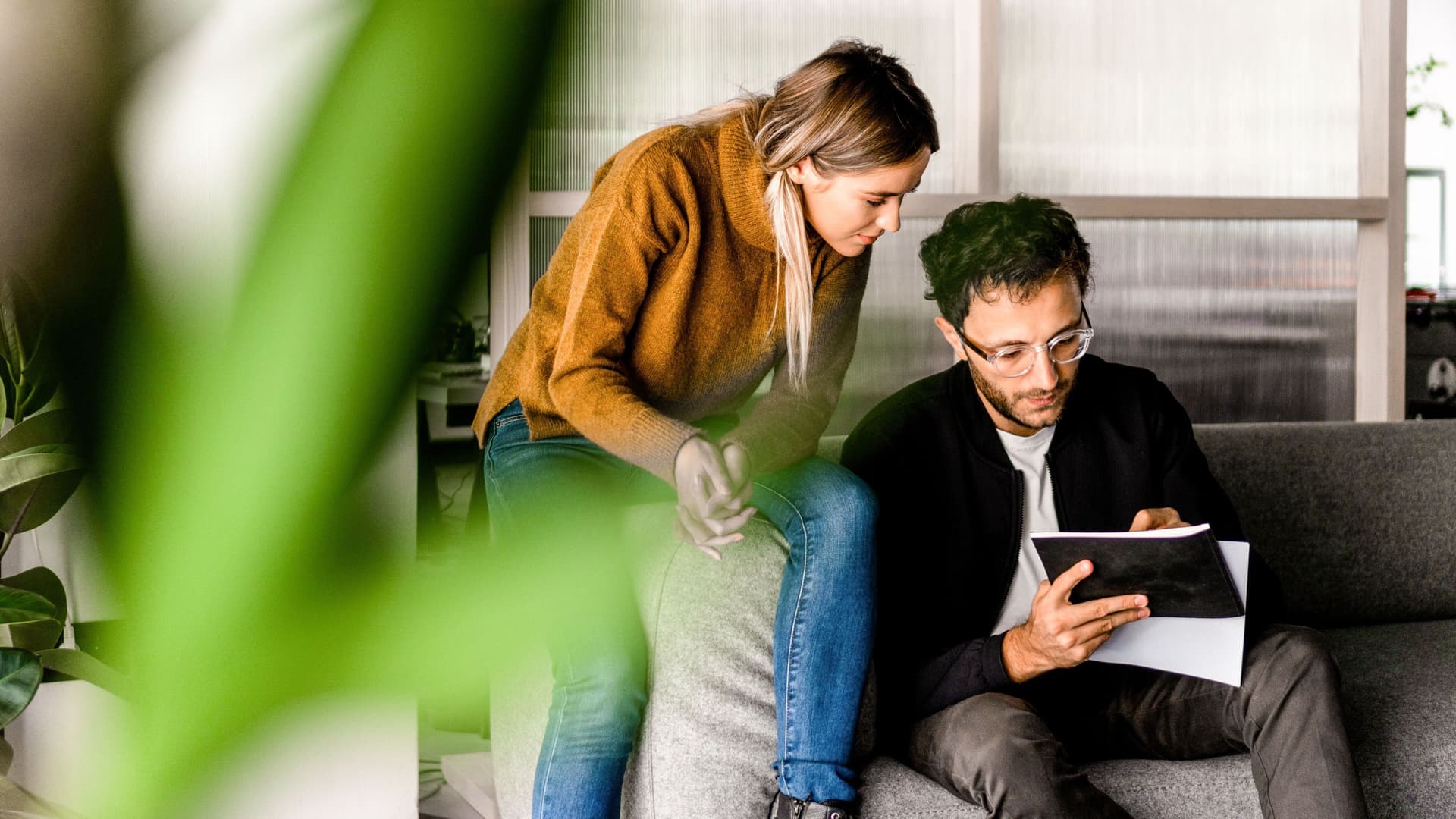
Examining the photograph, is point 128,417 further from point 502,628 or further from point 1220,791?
point 1220,791

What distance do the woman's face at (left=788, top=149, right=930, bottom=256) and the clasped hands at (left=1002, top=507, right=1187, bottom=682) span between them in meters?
0.46

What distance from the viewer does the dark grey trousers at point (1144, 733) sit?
4.21 feet

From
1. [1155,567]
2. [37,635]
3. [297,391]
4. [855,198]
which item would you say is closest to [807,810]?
[1155,567]

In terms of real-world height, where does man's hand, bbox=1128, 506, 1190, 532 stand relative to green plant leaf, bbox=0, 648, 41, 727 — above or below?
above

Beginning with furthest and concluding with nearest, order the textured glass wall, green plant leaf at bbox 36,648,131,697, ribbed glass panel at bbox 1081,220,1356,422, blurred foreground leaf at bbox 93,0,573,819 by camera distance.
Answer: ribbed glass panel at bbox 1081,220,1356,422 < the textured glass wall < green plant leaf at bbox 36,648,131,697 < blurred foreground leaf at bbox 93,0,573,819

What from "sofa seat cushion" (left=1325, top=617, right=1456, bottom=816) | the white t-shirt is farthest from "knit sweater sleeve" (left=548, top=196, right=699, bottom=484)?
"sofa seat cushion" (left=1325, top=617, right=1456, bottom=816)

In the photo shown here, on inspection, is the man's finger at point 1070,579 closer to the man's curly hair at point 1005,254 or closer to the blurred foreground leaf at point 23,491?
the man's curly hair at point 1005,254

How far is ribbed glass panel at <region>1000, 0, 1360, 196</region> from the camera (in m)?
2.35

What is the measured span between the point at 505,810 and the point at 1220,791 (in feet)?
2.90

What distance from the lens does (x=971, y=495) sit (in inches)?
62.9

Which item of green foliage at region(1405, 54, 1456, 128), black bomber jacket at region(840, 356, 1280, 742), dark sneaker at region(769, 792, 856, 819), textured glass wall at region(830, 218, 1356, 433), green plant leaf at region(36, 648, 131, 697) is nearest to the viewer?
green plant leaf at region(36, 648, 131, 697)

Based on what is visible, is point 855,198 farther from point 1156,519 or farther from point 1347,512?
point 1347,512

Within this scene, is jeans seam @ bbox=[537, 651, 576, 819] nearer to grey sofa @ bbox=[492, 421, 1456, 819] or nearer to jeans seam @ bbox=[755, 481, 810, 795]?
grey sofa @ bbox=[492, 421, 1456, 819]

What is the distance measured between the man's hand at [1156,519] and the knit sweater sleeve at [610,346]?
1.93ft
